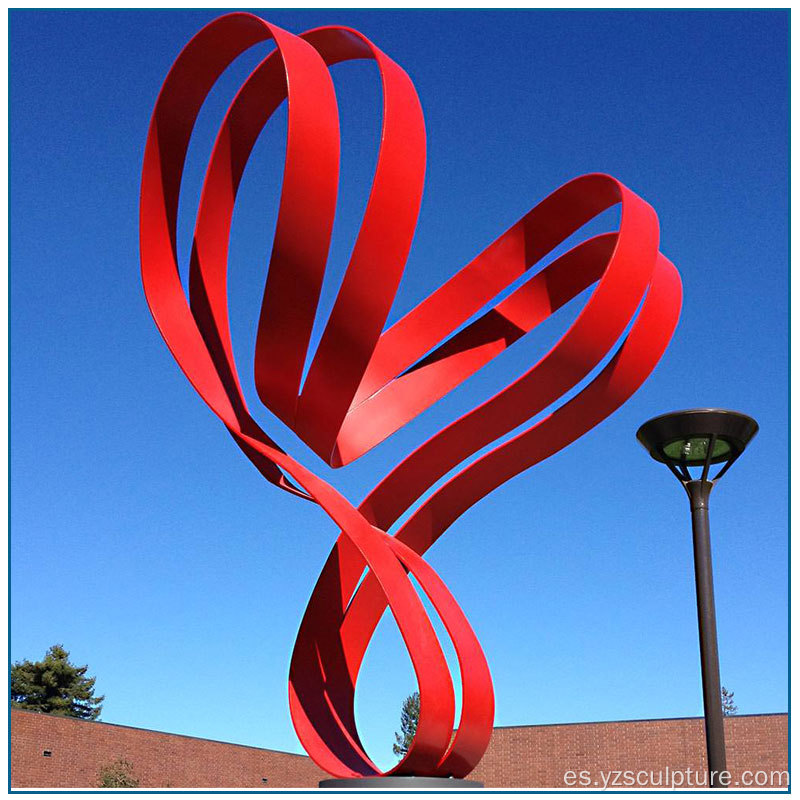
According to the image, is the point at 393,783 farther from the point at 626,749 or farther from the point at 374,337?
the point at 626,749

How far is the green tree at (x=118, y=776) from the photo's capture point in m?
24.9

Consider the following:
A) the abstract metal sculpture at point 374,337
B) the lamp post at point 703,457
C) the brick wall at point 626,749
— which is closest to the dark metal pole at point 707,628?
the lamp post at point 703,457

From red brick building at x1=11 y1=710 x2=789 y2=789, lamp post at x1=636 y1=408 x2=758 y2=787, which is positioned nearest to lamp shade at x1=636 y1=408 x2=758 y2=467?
lamp post at x1=636 y1=408 x2=758 y2=787

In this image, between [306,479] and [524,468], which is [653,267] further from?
[306,479]

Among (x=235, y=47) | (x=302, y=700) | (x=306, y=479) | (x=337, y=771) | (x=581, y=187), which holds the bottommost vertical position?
Result: (x=337, y=771)

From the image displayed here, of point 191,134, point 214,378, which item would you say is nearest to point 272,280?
point 214,378

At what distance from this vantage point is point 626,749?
26.9m

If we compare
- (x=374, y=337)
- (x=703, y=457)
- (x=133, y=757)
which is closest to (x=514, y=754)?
(x=133, y=757)

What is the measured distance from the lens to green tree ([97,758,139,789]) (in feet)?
81.6

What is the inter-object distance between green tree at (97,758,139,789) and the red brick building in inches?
5.6

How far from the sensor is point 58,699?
41.3 m

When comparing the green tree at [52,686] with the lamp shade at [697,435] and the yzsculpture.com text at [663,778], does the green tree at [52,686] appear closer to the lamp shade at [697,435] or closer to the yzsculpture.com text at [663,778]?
the yzsculpture.com text at [663,778]

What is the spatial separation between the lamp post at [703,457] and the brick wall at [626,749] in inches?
695

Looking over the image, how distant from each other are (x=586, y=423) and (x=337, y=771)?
405cm
